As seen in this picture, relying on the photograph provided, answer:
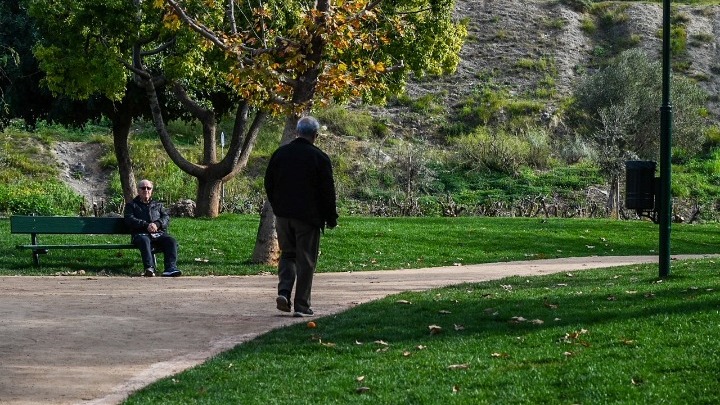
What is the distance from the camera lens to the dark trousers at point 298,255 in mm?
11258

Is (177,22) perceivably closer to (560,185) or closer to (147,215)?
(147,215)

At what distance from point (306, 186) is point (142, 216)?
7.07 m

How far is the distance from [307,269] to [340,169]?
33683mm

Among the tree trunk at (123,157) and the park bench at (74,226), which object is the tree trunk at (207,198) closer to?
the tree trunk at (123,157)

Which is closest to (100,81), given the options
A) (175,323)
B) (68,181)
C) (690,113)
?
(175,323)

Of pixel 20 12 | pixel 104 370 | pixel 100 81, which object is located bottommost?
pixel 104 370

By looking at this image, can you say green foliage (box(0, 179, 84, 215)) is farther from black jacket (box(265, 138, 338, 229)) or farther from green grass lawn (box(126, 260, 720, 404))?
green grass lawn (box(126, 260, 720, 404))

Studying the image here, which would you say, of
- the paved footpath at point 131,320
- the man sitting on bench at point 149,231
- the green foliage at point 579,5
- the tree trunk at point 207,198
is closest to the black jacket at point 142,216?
the man sitting on bench at point 149,231

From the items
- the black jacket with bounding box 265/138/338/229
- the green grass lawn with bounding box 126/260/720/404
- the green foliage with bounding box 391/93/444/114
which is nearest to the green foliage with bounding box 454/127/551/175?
the green foliage with bounding box 391/93/444/114

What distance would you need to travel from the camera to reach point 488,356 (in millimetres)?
8547

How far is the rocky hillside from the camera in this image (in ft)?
201

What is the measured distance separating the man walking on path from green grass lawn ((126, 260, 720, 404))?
807 mm

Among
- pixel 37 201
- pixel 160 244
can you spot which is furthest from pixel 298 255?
pixel 37 201

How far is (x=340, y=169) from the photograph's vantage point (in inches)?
1773
